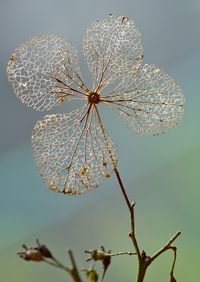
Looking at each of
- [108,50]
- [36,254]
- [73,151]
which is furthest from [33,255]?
[108,50]

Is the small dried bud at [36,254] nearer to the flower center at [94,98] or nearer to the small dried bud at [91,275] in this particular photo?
the small dried bud at [91,275]

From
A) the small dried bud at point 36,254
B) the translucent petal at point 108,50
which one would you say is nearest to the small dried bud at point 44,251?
the small dried bud at point 36,254

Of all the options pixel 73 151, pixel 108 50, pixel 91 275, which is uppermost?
pixel 108 50

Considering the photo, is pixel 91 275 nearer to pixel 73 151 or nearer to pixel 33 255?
pixel 33 255

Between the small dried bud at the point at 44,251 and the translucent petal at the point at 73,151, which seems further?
the translucent petal at the point at 73,151

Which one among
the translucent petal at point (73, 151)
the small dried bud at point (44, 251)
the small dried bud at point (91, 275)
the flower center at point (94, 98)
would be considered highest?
the flower center at point (94, 98)

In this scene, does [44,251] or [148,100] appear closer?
[44,251]

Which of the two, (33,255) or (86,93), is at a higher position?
(86,93)
